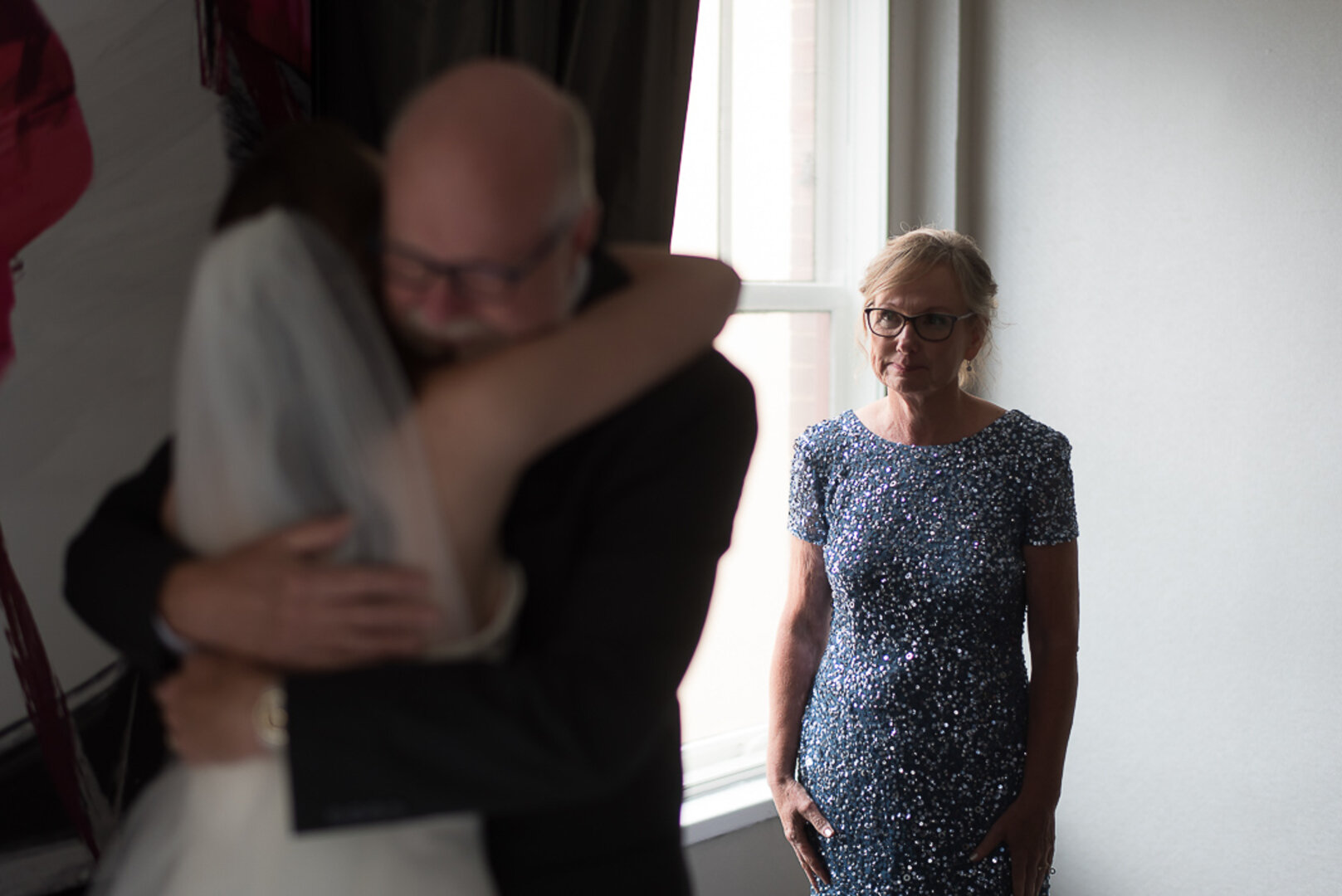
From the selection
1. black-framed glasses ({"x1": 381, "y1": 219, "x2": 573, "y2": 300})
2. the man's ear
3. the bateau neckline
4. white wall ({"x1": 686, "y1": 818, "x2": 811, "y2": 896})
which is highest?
the man's ear

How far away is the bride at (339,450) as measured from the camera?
0.73 meters

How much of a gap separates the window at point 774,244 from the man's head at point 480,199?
2.07 m

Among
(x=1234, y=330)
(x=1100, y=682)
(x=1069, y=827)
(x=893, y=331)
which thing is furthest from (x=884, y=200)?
(x=1069, y=827)

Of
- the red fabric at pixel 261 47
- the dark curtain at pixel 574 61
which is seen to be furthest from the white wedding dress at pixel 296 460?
the dark curtain at pixel 574 61

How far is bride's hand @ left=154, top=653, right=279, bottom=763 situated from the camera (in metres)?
0.72

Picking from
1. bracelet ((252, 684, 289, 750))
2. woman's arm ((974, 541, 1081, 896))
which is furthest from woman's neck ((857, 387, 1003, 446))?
bracelet ((252, 684, 289, 750))

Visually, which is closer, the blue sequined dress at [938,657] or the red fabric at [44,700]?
the red fabric at [44,700]

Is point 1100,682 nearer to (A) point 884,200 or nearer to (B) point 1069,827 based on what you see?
(B) point 1069,827

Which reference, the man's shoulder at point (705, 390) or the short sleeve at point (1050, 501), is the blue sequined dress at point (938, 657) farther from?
the man's shoulder at point (705, 390)

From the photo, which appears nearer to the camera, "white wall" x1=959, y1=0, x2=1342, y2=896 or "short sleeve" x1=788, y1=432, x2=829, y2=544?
"short sleeve" x1=788, y1=432, x2=829, y2=544

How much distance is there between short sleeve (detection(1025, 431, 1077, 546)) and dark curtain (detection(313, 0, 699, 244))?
0.83 m

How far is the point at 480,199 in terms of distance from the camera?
67 cm

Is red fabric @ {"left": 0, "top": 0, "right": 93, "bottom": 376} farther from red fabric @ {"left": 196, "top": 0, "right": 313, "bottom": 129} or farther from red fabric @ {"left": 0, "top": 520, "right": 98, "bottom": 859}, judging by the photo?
red fabric @ {"left": 0, "top": 520, "right": 98, "bottom": 859}

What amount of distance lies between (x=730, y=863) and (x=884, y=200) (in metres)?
1.86
